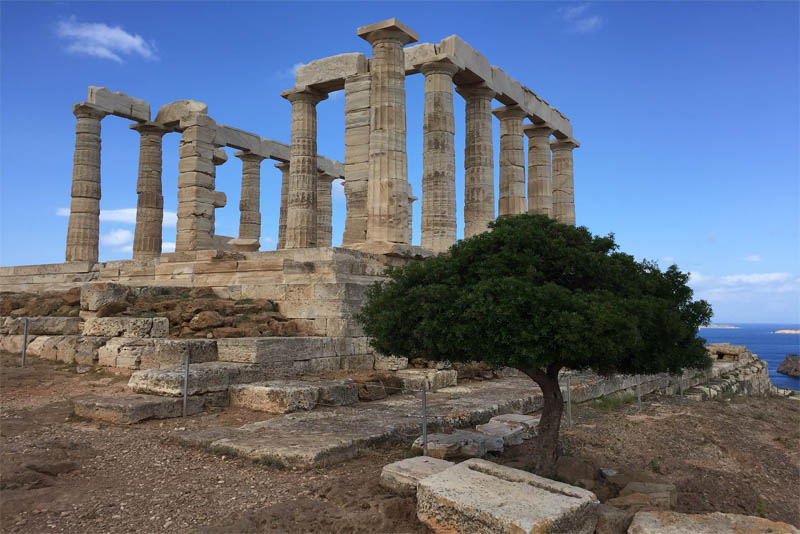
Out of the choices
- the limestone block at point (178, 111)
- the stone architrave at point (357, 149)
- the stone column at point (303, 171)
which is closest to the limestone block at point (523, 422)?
the stone architrave at point (357, 149)

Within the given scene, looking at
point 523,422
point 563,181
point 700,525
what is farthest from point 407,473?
point 563,181

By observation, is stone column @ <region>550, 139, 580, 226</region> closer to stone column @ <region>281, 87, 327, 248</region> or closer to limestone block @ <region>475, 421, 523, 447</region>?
stone column @ <region>281, 87, 327, 248</region>

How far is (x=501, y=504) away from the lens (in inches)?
176

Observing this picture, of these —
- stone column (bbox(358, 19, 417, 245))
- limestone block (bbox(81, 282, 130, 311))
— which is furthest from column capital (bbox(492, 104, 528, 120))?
limestone block (bbox(81, 282, 130, 311))

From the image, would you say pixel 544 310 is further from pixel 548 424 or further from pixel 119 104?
pixel 119 104

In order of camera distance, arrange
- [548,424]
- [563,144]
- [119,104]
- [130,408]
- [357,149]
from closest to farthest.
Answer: [548,424], [130,408], [357,149], [119,104], [563,144]

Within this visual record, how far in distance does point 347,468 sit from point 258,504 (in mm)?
1292

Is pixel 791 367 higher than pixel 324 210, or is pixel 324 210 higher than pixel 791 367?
pixel 324 210

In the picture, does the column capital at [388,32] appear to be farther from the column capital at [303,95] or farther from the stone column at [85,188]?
the stone column at [85,188]

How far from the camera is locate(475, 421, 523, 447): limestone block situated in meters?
7.76

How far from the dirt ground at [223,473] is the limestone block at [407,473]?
0.12 meters

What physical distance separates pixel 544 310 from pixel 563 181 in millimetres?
24943

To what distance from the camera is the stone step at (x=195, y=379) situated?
860 centimetres

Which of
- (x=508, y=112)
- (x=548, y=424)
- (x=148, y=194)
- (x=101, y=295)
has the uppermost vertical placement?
(x=508, y=112)
